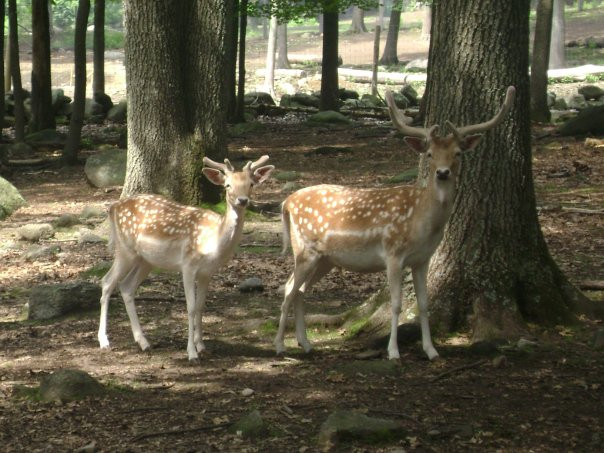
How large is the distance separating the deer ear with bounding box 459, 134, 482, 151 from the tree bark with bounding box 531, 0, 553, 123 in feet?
50.7

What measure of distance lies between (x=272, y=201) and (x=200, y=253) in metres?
6.78

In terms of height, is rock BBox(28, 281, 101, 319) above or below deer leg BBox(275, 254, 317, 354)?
below

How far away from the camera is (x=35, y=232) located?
12.5m

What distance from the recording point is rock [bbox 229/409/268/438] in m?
5.61

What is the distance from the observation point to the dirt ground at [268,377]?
18.5 ft

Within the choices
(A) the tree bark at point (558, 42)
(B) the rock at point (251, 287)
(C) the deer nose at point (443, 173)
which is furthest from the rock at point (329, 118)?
(A) the tree bark at point (558, 42)

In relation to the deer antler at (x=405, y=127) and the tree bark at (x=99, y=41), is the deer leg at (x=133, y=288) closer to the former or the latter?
the deer antler at (x=405, y=127)

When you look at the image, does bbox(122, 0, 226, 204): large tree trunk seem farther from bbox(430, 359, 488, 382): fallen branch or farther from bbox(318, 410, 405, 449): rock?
bbox(318, 410, 405, 449): rock

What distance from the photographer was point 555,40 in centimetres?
4125

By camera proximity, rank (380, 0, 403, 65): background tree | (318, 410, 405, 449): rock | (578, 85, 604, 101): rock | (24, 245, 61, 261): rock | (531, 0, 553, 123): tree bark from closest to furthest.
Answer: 1. (318, 410, 405, 449): rock
2. (24, 245, 61, 261): rock
3. (531, 0, 553, 123): tree bark
4. (578, 85, 604, 101): rock
5. (380, 0, 403, 65): background tree

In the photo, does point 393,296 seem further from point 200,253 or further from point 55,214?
point 55,214

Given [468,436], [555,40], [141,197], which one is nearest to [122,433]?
[468,436]

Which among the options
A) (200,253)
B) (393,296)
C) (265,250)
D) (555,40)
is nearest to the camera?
(393,296)

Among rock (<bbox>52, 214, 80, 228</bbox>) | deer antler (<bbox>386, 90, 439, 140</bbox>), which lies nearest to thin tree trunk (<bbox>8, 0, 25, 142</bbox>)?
rock (<bbox>52, 214, 80, 228</bbox>)
